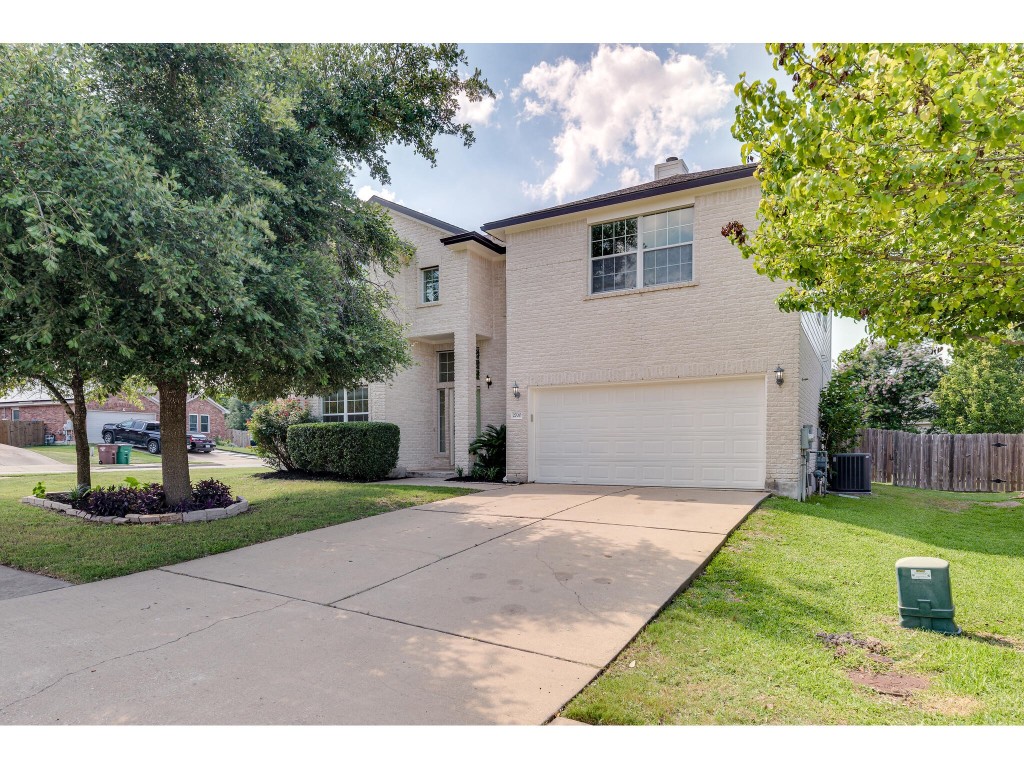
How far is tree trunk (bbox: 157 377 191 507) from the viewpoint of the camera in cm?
864

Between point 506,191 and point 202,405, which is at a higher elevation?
point 506,191

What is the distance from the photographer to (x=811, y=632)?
12.8 feet

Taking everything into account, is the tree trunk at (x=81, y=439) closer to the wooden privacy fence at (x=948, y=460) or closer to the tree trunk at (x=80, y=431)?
the tree trunk at (x=80, y=431)

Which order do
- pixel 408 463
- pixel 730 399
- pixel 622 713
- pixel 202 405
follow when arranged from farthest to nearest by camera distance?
pixel 202 405
pixel 408 463
pixel 730 399
pixel 622 713

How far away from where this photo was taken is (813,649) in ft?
11.8

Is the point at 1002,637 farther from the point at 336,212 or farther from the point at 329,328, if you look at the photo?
the point at 336,212

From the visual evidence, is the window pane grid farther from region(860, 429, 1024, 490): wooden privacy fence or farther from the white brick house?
region(860, 429, 1024, 490): wooden privacy fence

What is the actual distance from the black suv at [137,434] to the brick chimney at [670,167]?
24797 millimetres

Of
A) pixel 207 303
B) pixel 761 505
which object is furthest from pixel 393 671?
pixel 761 505

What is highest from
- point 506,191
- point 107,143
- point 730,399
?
point 506,191

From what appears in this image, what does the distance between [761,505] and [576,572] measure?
468cm

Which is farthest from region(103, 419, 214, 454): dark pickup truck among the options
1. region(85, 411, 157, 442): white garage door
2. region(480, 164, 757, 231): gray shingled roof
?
region(480, 164, 757, 231): gray shingled roof

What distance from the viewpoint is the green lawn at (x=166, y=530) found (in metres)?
5.88

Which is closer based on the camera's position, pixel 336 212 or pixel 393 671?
pixel 393 671
